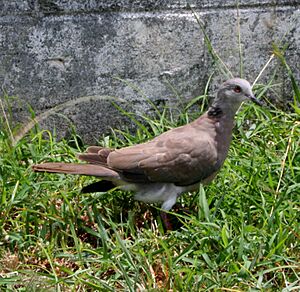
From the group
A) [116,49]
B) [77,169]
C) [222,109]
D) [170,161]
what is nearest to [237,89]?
[222,109]

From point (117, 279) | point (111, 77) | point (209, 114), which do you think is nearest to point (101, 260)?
point (117, 279)

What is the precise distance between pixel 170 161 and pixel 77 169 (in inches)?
18.9

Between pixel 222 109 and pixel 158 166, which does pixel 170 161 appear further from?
pixel 222 109

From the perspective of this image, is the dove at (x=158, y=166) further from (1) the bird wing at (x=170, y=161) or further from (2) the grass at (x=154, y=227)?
(2) the grass at (x=154, y=227)

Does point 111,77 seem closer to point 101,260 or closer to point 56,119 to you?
point 56,119

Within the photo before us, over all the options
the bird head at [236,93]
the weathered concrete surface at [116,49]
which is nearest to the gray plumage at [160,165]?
the bird head at [236,93]

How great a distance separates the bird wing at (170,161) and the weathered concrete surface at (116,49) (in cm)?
59

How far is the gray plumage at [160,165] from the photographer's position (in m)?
4.67

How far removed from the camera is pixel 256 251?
4.18 m

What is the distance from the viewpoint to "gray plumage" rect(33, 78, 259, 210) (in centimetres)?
467

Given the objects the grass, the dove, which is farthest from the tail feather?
the grass

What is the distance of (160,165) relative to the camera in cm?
467

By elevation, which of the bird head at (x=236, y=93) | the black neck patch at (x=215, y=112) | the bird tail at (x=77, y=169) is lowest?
the bird tail at (x=77, y=169)

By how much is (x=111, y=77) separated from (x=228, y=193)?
110 cm
